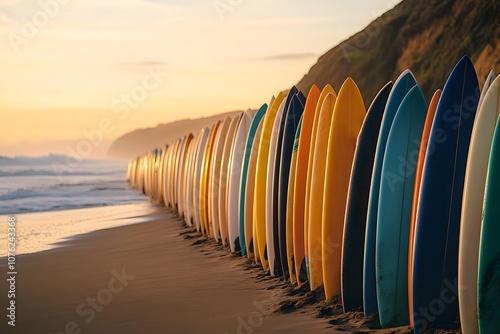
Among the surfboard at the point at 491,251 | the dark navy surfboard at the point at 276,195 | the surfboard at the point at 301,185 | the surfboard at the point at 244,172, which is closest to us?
the surfboard at the point at 491,251

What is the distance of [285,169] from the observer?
480 cm

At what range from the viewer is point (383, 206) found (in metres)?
3.44

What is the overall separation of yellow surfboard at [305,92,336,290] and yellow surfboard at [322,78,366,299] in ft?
0.45

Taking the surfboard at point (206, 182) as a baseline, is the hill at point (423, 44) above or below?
above

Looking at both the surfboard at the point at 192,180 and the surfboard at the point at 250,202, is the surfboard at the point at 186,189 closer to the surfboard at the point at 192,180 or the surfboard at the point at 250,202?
the surfboard at the point at 192,180

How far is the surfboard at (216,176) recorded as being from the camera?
277 inches

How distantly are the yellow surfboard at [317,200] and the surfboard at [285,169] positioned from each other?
0.47 m

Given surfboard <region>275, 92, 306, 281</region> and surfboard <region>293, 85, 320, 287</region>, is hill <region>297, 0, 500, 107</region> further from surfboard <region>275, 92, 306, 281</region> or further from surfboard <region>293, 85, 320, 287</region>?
surfboard <region>293, 85, 320, 287</region>

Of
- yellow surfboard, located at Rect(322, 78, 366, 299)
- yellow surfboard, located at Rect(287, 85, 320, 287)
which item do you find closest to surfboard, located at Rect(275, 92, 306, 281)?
yellow surfboard, located at Rect(287, 85, 320, 287)

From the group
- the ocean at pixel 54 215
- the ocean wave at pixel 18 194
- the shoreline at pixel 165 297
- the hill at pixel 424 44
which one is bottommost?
the shoreline at pixel 165 297

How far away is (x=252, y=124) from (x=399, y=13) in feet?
106

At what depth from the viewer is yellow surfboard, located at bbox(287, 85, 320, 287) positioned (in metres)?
4.41

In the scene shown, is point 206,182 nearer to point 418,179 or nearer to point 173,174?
point 418,179

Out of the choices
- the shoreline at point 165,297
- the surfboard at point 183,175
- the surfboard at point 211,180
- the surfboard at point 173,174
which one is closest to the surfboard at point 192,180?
the surfboard at point 183,175
